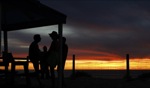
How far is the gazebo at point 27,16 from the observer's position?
40.3ft

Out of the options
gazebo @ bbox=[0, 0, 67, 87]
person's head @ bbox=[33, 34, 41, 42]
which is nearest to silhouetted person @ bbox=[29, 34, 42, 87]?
person's head @ bbox=[33, 34, 41, 42]

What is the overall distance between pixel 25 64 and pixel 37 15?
6.54 ft

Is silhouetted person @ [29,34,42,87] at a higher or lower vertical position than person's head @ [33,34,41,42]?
lower

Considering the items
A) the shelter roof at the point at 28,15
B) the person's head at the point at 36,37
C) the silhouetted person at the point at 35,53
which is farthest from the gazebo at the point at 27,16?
the silhouetted person at the point at 35,53

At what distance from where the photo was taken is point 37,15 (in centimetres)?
1316

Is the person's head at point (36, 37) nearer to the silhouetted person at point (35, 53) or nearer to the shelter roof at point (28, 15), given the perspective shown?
the silhouetted person at point (35, 53)

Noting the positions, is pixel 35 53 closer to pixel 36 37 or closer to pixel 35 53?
pixel 35 53

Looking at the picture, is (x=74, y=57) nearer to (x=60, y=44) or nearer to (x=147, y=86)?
(x=147, y=86)

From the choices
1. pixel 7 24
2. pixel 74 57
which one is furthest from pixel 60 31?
pixel 74 57

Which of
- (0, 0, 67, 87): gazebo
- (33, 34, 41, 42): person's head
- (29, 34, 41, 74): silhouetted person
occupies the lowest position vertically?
(29, 34, 41, 74): silhouetted person

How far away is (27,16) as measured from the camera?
47.1 feet

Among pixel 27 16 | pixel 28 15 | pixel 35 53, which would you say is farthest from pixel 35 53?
pixel 27 16

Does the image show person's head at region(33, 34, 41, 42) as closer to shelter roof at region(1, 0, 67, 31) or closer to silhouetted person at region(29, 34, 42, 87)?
silhouetted person at region(29, 34, 42, 87)

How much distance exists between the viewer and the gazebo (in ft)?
40.3
